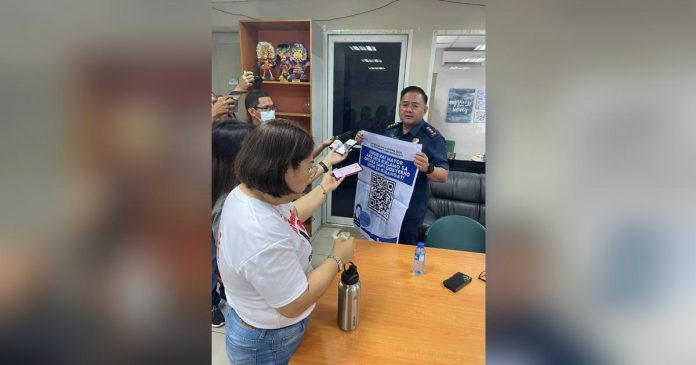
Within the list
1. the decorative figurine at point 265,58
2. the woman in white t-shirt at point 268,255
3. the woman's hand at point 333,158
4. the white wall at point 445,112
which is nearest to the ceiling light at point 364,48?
the white wall at point 445,112

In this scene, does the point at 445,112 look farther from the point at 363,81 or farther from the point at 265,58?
the point at 265,58

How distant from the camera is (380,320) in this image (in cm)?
122

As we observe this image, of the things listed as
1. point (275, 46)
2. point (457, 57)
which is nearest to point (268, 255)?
point (275, 46)

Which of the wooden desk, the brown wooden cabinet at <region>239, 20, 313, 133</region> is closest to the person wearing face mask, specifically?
the brown wooden cabinet at <region>239, 20, 313, 133</region>

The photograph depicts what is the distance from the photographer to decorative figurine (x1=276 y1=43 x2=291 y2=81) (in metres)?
3.47

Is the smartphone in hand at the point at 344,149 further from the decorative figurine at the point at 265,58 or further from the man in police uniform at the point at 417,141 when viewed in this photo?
the decorative figurine at the point at 265,58

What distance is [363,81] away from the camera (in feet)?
12.9

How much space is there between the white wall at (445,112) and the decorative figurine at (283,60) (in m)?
1.62

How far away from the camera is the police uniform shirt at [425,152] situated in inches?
81.8

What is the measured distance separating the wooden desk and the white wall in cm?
255

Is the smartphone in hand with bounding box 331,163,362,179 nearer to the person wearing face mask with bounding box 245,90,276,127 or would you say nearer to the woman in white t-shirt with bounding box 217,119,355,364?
the woman in white t-shirt with bounding box 217,119,355,364

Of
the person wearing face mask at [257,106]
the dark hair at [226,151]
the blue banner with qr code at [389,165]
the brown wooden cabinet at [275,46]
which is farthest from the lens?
the brown wooden cabinet at [275,46]
